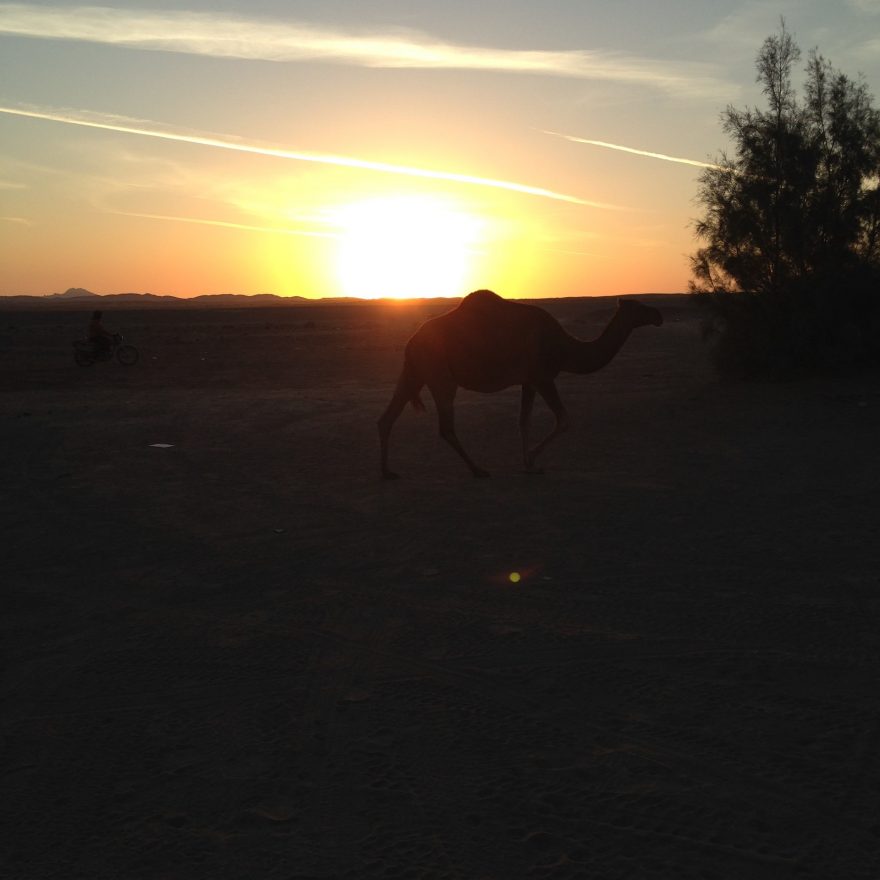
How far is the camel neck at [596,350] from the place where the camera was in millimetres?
12266

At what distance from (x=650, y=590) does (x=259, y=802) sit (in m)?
3.68

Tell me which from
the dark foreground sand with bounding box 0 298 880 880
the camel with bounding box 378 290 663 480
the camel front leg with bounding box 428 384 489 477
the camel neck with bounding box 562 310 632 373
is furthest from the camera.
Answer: the camel neck with bounding box 562 310 632 373

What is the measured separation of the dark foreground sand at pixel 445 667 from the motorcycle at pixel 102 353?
57.3 feet

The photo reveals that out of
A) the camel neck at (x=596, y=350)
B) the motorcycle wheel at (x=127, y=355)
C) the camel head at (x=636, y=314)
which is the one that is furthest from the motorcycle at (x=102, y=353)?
the camel head at (x=636, y=314)

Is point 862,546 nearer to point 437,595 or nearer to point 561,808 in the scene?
point 437,595

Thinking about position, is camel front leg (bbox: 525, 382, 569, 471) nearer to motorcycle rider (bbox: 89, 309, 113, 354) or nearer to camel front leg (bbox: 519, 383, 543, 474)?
camel front leg (bbox: 519, 383, 543, 474)

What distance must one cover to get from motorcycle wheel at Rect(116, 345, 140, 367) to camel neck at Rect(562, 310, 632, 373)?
21.6 m

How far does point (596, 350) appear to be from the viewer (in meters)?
12.4

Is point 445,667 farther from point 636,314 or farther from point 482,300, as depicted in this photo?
point 636,314

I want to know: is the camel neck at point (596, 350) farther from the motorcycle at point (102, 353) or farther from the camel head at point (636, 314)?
the motorcycle at point (102, 353)

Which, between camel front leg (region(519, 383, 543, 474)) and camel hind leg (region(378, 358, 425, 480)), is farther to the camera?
camel front leg (region(519, 383, 543, 474))

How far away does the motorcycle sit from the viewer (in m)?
29.9

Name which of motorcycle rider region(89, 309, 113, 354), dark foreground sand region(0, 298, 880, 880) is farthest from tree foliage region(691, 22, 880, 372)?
motorcycle rider region(89, 309, 113, 354)

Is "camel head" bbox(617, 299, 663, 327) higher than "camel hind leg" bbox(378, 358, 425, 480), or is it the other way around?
"camel head" bbox(617, 299, 663, 327)
